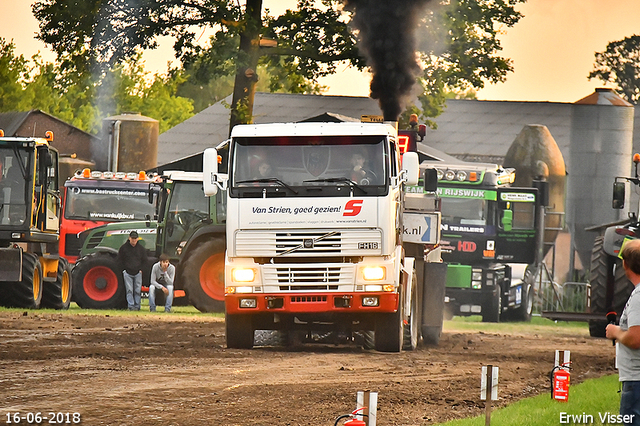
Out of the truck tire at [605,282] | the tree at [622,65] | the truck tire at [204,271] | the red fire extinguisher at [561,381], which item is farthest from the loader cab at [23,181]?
the tree at [622,65]

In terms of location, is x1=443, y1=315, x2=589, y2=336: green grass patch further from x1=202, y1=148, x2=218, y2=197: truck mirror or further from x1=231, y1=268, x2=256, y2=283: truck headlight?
x1=202, y1=148, x2=218, y2=197: truck mirror

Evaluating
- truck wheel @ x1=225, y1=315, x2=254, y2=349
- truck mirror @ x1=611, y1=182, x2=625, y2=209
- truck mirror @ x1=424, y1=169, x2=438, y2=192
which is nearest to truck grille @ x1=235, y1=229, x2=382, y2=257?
truck wheel @ x1=225, y1=315, x2=254, y2=349

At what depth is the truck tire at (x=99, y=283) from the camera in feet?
82.8

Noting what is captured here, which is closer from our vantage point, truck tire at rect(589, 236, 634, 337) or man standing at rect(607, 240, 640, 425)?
man standing at rect(607, 240, 640, 425)

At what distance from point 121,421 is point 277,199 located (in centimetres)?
580

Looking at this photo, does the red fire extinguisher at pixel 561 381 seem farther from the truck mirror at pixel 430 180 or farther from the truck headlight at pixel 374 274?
the truck mirror at pixel 430 180

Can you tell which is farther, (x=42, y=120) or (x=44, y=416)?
(x=42, y=120)

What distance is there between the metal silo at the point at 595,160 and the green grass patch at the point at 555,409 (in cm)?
3585

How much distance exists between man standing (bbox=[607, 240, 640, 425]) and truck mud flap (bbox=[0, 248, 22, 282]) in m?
16.1

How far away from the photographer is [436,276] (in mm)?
18766

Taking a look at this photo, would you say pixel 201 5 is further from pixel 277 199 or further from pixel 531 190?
pixel 277 199

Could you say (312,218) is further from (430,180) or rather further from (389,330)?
(430,180)

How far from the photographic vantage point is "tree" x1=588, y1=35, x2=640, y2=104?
9206 cm

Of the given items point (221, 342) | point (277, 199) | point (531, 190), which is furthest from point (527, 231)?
point (277, 199)
